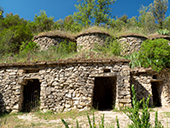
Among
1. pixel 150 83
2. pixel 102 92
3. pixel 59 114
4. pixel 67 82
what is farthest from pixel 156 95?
pixel 59 114

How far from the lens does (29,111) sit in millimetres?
7754

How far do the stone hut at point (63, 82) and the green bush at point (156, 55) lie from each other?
1.79 meters

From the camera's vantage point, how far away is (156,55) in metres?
8.32

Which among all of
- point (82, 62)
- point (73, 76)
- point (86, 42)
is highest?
point (86, 42)

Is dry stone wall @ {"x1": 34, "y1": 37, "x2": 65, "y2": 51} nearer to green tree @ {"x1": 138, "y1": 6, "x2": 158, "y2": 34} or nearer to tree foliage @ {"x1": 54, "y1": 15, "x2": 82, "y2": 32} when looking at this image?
tree foliage @ {"x1": 54, "y1": 15, "x2": 82, "y2": 32}

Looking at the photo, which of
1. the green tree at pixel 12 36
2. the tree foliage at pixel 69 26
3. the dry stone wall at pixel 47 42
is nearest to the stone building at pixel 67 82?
the dry stone wall at pixel 47 42

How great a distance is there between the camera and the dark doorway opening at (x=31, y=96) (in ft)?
26.1

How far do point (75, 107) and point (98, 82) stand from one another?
412 centimetres

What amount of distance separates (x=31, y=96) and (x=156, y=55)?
311 inches

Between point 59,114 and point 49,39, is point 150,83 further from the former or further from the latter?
point 49,39

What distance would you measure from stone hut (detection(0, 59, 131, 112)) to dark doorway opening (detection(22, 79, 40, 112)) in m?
0.07

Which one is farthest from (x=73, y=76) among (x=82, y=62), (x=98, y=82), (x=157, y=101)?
(x=157, y=101)

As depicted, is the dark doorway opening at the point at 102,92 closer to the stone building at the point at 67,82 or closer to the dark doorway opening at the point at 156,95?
the stone building at the point at 67,82

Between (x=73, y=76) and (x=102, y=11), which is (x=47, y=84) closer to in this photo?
(x=73, y=76)
